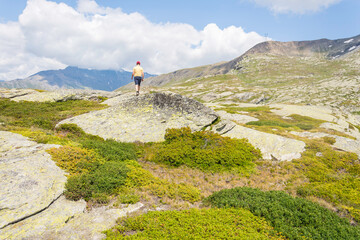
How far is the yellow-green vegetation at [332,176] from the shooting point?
408 inches

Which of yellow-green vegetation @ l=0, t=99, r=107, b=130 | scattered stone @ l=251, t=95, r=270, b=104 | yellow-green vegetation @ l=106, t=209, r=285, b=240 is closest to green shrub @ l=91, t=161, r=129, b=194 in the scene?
yellow-green vegetation @ l=106, t=209, r=285, b=240

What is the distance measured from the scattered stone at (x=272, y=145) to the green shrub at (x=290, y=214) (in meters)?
7.12

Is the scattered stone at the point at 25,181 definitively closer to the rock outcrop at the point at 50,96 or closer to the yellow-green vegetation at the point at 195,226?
the yellow-green vegetation at the point at 195,226

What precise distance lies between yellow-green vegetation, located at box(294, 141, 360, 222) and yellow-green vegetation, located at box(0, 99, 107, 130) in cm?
2352

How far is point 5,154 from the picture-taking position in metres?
9.86

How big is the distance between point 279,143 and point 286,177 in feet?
16.7

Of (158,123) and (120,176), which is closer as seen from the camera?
(120,176)

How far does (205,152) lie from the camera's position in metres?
15.2

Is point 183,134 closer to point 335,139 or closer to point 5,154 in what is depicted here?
point 5,154

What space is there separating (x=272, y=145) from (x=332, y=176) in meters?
5.15

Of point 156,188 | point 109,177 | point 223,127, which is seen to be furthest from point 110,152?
point 223,127

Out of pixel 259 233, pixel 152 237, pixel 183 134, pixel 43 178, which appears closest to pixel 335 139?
pixel 183 134

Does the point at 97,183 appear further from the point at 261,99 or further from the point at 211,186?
the point at 261,99

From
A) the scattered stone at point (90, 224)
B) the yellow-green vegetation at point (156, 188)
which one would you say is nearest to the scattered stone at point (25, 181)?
the scattered stone at point (90, 224)
